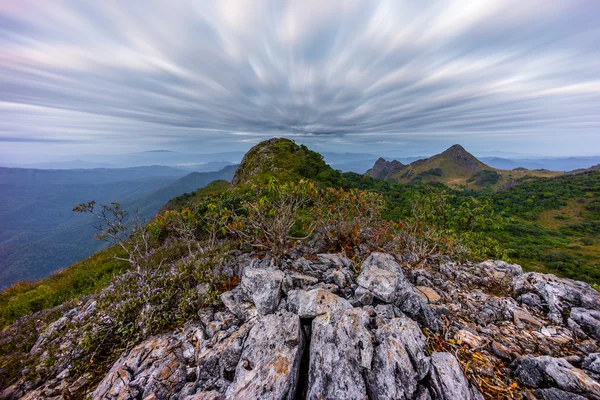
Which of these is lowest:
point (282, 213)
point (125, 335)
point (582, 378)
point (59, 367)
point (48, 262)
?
point (48, 262)

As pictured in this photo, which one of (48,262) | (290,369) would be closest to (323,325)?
(290,369)

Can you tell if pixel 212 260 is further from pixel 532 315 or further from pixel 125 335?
pixel 532 315

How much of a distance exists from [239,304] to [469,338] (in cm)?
686

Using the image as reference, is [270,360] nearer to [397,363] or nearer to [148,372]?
[397,363]

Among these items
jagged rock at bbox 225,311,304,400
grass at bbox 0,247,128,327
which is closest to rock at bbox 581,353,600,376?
jagged rock at bbox 225,311,304,400

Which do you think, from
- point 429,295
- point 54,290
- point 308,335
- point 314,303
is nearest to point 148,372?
point 308,335

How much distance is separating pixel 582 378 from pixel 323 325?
18.5ft

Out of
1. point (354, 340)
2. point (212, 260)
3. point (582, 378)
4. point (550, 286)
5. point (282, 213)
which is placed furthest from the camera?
point (282, 213)

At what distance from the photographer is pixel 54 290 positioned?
453 inches

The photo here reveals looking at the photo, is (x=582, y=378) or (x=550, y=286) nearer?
(x=582, y=378)

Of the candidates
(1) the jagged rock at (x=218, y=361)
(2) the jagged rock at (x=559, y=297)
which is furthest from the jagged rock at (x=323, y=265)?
(2) the jagged rock at (x=559, y=297)

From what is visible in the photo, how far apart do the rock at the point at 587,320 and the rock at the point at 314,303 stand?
6.88m

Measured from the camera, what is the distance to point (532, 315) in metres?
7.02

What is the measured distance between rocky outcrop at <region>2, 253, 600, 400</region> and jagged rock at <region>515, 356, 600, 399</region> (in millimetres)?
19
